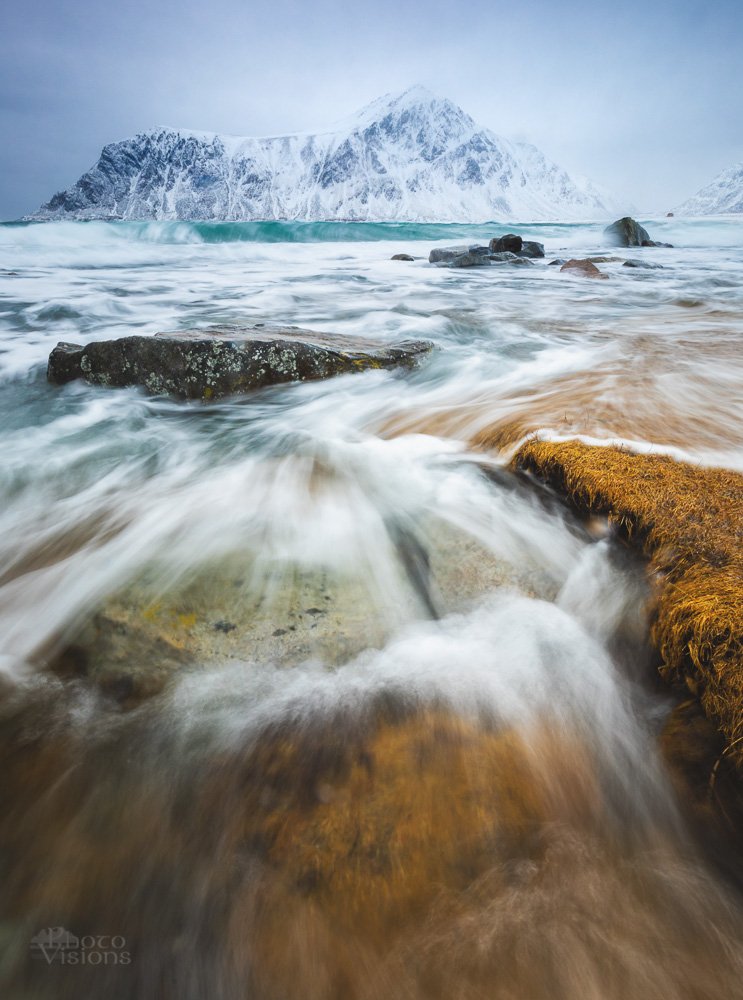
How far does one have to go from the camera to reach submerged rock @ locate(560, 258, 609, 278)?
1375cm

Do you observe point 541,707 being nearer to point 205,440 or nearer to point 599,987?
point 599,987

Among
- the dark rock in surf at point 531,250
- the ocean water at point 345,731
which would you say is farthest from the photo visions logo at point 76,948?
the dark rock in surf at point 531,250

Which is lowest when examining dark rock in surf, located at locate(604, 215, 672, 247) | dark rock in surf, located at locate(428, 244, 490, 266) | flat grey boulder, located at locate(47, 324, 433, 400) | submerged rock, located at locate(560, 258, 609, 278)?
flat grey boulder, located at locate(47, 324, 433, 400)

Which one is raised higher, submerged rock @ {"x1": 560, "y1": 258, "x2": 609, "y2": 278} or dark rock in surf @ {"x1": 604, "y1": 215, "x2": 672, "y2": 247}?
dark rock in surf @ {"x1": 604, "y1": 215, "x2": 672, "y2": 247}

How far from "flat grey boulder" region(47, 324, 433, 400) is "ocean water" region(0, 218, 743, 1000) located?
1.22m

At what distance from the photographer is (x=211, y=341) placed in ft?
15.1

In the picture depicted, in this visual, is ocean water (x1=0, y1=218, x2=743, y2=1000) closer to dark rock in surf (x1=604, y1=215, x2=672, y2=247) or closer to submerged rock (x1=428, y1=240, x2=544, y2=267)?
submerged rock (x1=428, y1=240, x2=544, y2=267)

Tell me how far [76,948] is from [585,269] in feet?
54.3

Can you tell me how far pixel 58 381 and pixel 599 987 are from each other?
5.91 meters

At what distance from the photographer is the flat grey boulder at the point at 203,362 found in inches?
180

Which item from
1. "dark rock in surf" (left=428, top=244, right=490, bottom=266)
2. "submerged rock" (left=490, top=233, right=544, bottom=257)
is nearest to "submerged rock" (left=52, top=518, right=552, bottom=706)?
"dark rock in surf" (left=428, top=244, right=490, bottom=266)

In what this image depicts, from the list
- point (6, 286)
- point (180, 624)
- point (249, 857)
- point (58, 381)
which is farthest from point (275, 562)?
point (6, 286)

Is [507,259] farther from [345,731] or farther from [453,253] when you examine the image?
[345,731]

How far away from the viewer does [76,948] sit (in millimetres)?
1165
